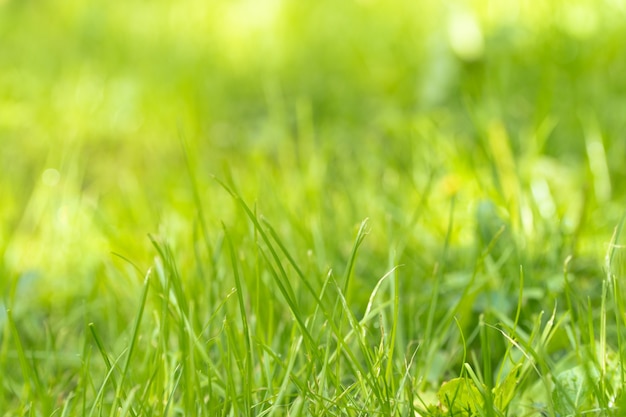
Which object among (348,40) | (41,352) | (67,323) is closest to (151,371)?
(41,352)

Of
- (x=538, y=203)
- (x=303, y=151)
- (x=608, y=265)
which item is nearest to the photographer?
(x=608, y=265)

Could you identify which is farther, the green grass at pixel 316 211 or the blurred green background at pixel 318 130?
the blurred green background at pixel 318 130

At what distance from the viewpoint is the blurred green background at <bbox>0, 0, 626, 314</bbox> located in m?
1.81

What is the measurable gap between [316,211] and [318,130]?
2.88ft

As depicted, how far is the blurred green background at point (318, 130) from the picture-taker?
5.93 feet

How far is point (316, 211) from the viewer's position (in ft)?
6.16

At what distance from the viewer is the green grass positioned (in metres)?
1.15

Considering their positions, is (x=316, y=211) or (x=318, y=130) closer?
(x=316, y=211)

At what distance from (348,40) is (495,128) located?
4.01ft

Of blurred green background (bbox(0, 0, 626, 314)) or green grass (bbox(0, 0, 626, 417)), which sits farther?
blurred green background (bbox(0, 0, 626, 314))

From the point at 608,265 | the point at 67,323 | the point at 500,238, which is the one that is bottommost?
the point at 67,323

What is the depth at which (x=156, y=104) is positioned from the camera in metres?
2.86

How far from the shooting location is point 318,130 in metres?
2.72

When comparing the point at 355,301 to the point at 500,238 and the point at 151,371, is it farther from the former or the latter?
the point at 151,371
